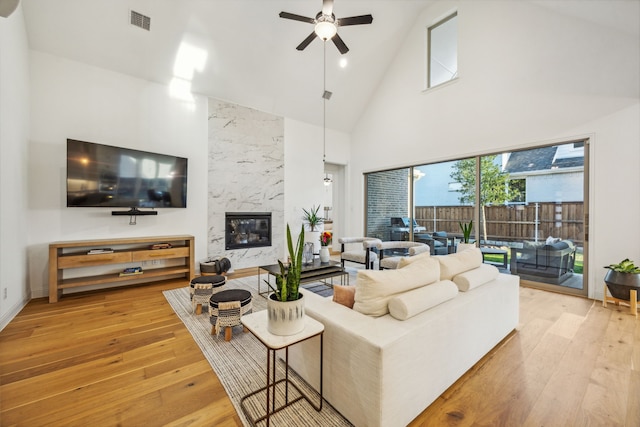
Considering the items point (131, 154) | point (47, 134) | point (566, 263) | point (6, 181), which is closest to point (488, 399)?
point (566, 263)

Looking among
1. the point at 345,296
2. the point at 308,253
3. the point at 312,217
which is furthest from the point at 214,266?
the point at 345,296

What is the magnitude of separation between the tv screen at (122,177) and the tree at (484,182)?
4.97 m

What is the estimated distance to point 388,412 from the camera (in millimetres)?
1302

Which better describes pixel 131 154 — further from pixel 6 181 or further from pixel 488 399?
pixel 488 399

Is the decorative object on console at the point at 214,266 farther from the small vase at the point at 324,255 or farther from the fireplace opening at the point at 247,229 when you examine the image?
the small vase at the point at 324,255

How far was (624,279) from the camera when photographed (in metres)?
3.06

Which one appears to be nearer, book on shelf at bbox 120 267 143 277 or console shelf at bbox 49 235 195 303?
console shelf at bbox 49 235 195 303

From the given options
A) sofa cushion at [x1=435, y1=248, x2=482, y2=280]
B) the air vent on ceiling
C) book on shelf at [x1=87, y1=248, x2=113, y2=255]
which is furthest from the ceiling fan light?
book on shelf at [x1=87, y1=248, x2=113, y2=255]

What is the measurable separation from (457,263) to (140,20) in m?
4.88

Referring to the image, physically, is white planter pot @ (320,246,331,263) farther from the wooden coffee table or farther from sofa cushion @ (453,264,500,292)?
sofa cushion @ (453,264,500,292)

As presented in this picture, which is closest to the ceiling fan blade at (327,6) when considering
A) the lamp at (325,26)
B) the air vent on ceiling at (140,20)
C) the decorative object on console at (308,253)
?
the lamp at (325,26)

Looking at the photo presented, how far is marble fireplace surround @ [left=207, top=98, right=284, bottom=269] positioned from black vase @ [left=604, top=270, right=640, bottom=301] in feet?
16.7

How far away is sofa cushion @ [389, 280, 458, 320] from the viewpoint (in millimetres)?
1509

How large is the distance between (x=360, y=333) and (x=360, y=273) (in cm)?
36
